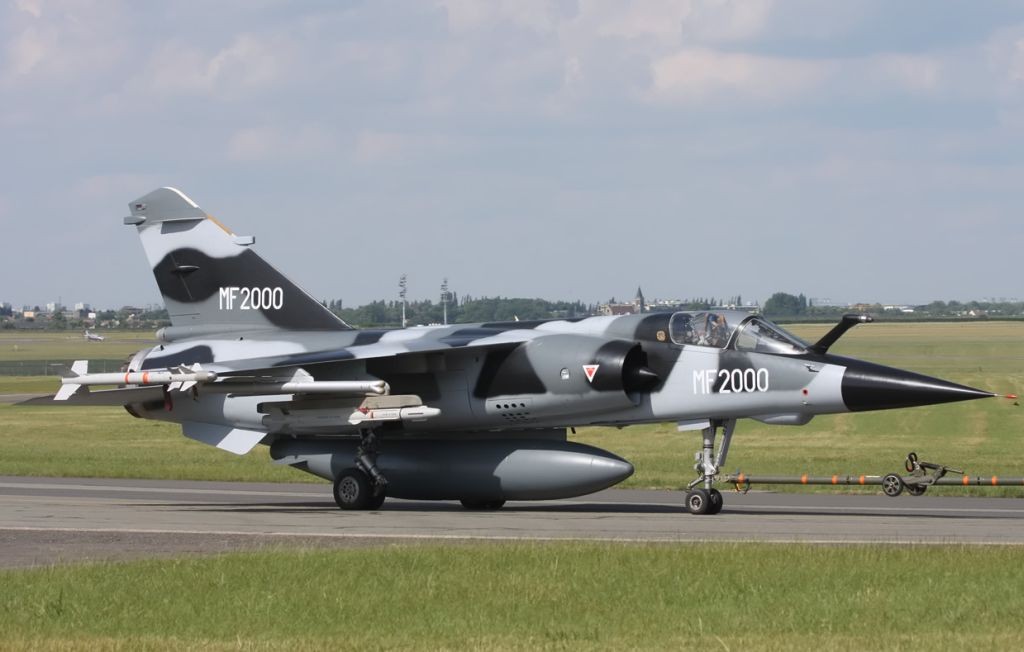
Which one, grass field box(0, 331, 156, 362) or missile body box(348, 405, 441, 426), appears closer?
missile body box(348, 405, 441, 426)

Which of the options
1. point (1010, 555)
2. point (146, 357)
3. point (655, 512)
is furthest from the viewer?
point (146, 357)

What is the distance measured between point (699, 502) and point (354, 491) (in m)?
4.87

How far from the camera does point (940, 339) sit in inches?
5002

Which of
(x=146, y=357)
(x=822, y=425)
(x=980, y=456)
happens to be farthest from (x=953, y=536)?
(x=822, y=425)

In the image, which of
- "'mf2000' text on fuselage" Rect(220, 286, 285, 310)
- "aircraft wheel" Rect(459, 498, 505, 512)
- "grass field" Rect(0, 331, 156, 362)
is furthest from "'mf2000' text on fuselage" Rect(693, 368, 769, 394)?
"grass field" Rect(0, 331, 156, 362)

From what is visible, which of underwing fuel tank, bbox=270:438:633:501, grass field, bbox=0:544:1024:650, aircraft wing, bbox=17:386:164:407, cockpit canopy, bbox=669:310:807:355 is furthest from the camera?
aircraft wing, bbox=17:386:164:407

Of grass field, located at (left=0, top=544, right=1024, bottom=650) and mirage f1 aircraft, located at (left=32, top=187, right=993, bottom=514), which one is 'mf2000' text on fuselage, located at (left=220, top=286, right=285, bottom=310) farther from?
→ grass field, located at (left=0, top=544, right=1024, bottom=650)

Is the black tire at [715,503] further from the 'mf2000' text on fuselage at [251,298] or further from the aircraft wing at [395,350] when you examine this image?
the 'mf2000' text on fuselage at [251,298]

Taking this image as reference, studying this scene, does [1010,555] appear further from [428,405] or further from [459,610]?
[428,405]

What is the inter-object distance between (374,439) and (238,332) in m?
3.53

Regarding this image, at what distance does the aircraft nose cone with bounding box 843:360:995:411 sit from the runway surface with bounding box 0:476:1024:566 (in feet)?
4.80

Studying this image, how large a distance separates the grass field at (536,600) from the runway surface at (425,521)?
6.06 ft

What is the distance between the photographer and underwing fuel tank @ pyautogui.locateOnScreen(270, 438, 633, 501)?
61.3 feet

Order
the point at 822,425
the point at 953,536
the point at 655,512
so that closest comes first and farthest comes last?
the point at 953,536 → the point at 655,512 → the point at 822,425
